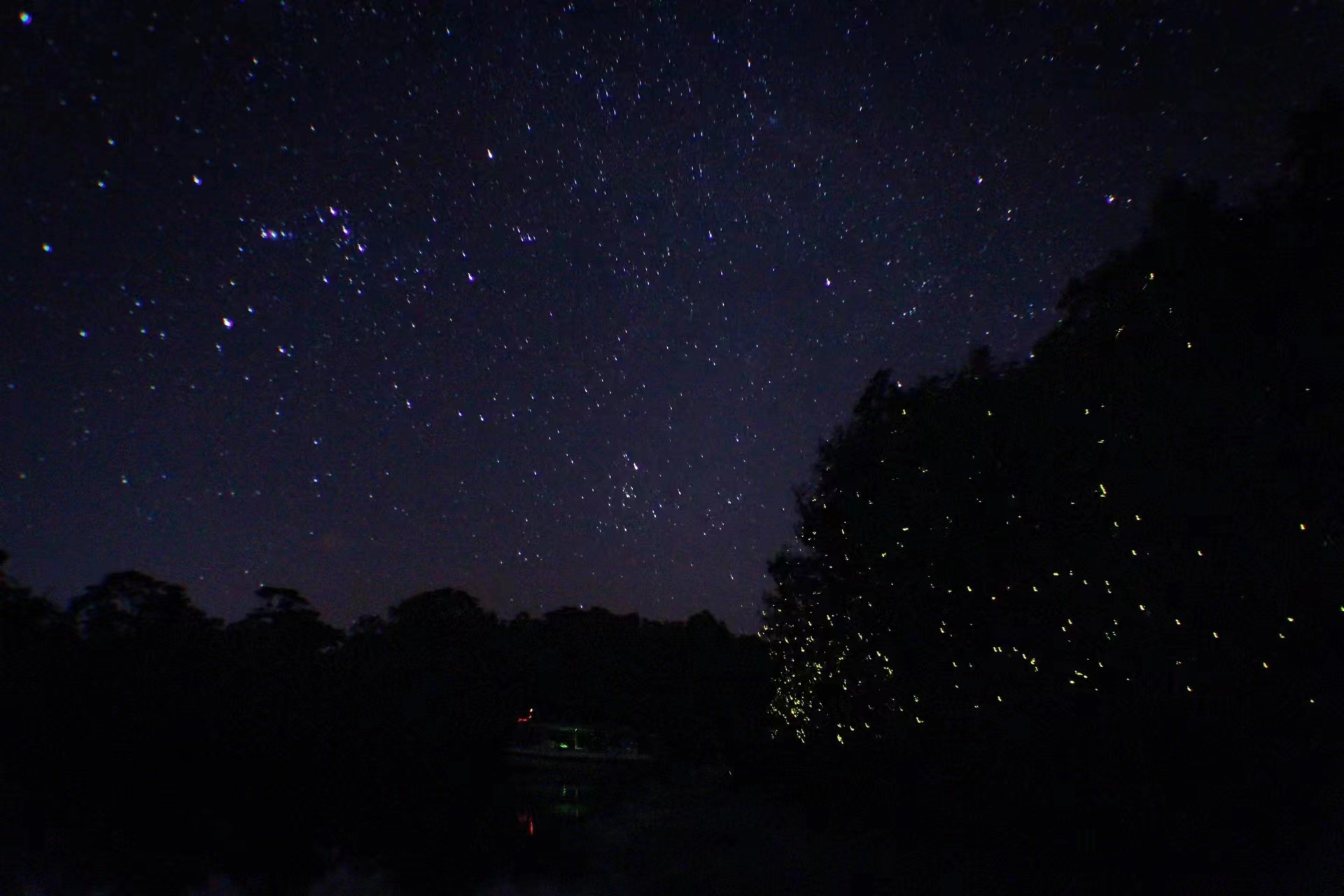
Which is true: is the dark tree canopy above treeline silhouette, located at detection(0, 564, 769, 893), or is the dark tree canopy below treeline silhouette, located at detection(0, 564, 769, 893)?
above

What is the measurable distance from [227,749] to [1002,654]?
11.8 m

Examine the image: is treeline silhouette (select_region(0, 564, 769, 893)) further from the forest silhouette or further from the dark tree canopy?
the dark tree canopy

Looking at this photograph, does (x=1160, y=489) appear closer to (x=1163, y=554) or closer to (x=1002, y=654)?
(x=1163, y=554)

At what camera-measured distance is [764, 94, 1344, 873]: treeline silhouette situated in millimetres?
7961

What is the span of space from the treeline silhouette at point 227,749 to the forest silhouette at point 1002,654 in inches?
2.3

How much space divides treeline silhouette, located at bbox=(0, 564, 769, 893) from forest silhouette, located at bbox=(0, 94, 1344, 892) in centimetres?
6

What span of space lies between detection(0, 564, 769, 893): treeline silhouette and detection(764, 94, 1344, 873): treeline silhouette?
290 inches

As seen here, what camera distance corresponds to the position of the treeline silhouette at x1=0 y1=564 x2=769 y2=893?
11.9 meters

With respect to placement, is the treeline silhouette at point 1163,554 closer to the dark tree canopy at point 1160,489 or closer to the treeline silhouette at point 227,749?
the dark tree canopy at point 1160,489

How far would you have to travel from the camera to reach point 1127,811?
354 inches

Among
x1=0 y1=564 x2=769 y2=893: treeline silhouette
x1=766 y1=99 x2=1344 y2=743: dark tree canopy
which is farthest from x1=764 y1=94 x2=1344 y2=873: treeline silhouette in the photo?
x1=0 y1=564 x2=769 y2=893: treeline silhouette

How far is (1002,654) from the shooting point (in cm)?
1049

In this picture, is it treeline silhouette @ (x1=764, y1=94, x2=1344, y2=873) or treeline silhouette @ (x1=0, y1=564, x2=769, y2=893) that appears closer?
treeline silhouette @ (x1=764, y1=94, x2=1344, y2=873)

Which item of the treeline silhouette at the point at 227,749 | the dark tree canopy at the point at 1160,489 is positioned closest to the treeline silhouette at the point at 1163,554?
the dark tree canopy at the point at 1160,489
